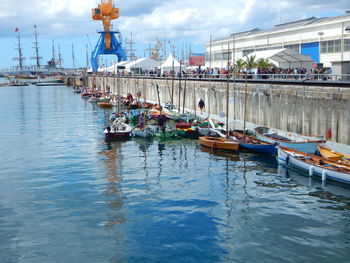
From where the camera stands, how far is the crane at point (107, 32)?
114188mm

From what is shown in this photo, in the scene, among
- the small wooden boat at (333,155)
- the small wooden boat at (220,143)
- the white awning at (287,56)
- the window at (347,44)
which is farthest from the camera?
the window at (347,44)

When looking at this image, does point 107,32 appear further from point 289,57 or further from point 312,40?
point 289,57

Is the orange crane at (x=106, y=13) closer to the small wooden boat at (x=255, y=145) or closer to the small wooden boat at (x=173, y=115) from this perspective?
the small wooden boat at (x=173, y=115)

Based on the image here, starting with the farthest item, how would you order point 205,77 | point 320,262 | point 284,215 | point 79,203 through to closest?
point 205,77 → point 79,203 → point 284,215 → point 320,262

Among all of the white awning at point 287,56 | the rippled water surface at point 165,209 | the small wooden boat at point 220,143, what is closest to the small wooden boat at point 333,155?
the rippled water surface at point 165,209

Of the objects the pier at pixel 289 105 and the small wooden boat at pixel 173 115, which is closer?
the pier at pixel 289 105

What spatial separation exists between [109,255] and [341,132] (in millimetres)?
19213

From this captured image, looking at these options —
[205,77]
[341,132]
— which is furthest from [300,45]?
[341,132]

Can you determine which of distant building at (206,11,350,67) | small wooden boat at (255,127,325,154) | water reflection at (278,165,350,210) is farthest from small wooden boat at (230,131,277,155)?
distant building at (206,11,350,67)

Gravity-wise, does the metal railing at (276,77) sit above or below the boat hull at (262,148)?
above

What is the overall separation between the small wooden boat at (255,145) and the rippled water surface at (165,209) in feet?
2.30

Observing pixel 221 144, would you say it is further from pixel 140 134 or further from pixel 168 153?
pixel 140 134

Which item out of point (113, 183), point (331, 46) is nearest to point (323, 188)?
point (113, 183)

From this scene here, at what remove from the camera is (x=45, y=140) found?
141 ft
